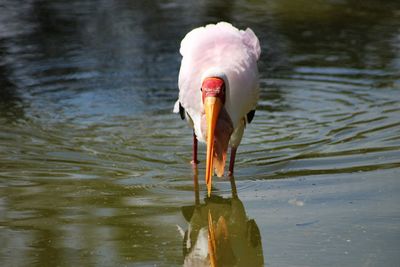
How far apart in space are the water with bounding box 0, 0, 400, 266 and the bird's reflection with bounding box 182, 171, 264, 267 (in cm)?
2

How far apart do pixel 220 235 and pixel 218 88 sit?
0.95 m

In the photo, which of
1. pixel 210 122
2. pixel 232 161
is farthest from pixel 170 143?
pixel 210 122

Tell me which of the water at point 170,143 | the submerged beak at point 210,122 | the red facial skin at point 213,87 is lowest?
the water at point 170,143

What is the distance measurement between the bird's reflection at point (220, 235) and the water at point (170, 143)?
23 millimetres

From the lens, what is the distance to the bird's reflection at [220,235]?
4.57 m

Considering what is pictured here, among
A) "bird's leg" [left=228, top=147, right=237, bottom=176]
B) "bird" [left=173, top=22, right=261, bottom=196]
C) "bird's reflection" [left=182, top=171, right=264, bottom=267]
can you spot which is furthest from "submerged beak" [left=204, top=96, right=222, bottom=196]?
"bird's leg" [left=228, top=147, right=237, bottom=176]

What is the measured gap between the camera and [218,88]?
17.9 feet

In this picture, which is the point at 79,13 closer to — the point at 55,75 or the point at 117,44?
the point at 117,44

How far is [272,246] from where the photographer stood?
4.68 m

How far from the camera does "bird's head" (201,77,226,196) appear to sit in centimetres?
545

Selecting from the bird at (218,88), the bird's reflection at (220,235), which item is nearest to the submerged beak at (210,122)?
the bird at (218,88)

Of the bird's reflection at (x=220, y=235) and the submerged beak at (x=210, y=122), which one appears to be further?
the submerged beak at (x=210, y=122)

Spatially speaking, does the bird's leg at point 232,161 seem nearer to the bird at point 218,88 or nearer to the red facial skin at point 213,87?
the bird at point 218,88

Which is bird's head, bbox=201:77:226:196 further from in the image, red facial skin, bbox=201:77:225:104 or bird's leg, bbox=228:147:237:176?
bird's leg, bbox=228:147:237:176
